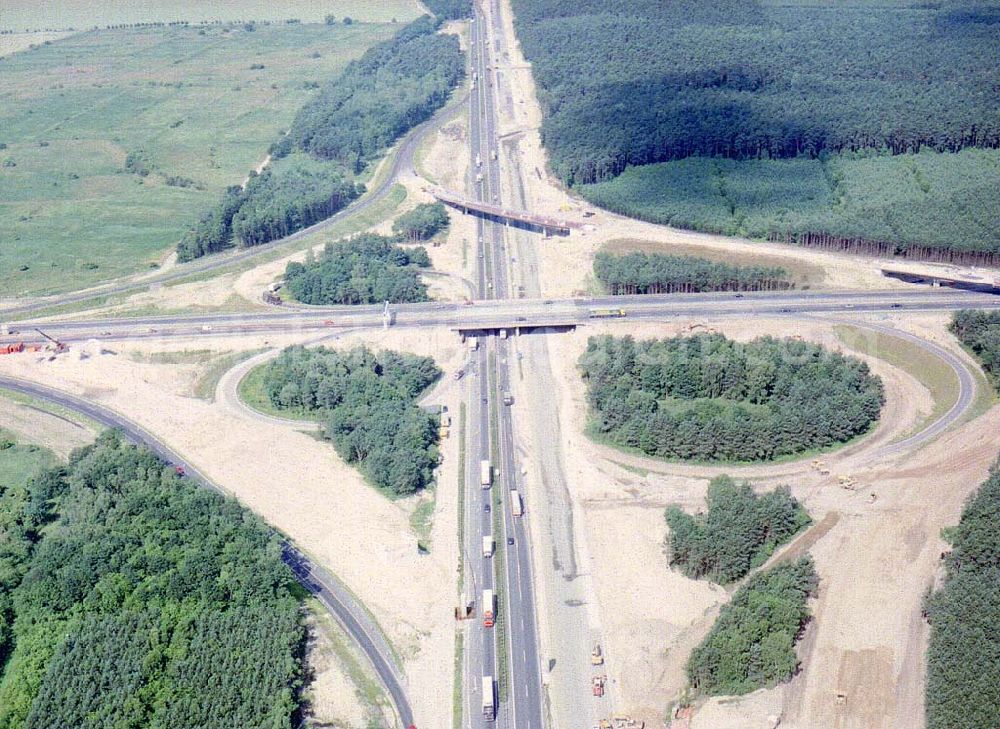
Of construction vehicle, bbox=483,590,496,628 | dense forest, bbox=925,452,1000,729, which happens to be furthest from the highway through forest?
dense forest, bbox=925,452,1000,729

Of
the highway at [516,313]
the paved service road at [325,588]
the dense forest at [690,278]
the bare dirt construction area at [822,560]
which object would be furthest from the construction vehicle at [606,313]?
the paved service road at [325,588]

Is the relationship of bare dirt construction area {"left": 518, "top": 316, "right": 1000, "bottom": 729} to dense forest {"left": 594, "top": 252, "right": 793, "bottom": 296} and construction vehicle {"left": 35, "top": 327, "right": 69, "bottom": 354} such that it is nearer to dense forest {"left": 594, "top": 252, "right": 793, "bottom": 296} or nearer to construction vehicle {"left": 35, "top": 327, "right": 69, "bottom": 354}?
dense forest {"left": 594, "top": 252, "right": 793, "bottom": 296}

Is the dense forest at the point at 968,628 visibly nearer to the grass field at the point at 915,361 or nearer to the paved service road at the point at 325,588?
the grass field at the point at 915,361

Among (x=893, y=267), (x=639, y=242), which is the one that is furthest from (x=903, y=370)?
(x=639, y=242)

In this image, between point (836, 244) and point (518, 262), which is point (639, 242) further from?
point (836, 244)

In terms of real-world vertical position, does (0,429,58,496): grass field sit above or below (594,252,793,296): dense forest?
below

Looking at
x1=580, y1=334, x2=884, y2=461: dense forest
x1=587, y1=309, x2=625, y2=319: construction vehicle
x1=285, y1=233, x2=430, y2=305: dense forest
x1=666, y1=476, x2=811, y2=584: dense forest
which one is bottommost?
x1=666, y1=476, x2=811, y2=584: dense forest
